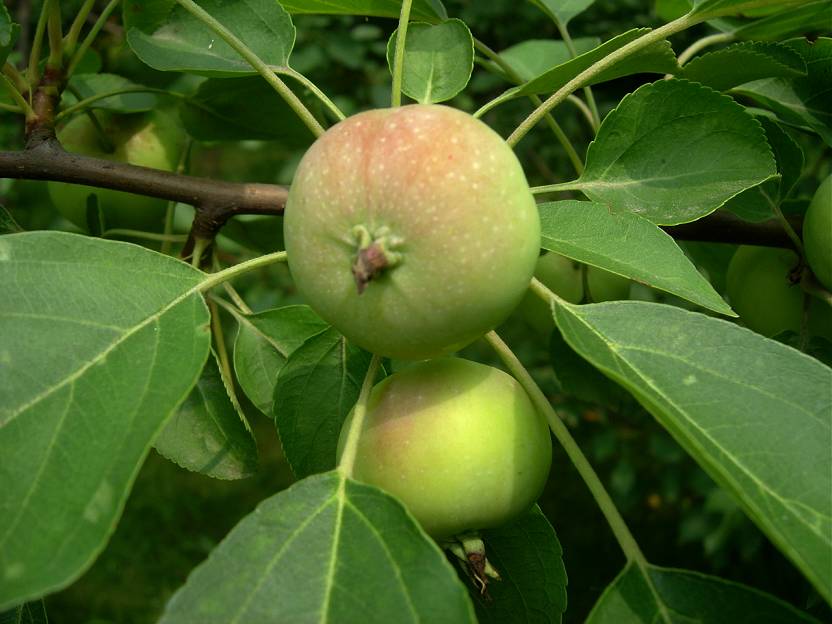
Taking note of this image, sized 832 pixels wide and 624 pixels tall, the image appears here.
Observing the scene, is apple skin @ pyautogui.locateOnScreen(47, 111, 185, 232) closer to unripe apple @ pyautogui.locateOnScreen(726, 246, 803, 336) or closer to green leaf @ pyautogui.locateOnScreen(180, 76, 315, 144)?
green leaf @ pyautogui.locateOnScreen(180, 76, 315, 144)

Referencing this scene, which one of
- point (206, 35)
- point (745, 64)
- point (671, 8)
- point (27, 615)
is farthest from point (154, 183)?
point (671, 8)

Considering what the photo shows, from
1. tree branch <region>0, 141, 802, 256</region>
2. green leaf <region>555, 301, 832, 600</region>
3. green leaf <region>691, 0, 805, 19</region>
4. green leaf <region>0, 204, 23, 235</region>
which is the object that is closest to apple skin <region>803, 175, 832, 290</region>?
green leaf <region>691, 0, 805, 19</region>

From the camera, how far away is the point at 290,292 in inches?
119

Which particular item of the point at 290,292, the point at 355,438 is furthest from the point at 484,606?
the point at 290,292

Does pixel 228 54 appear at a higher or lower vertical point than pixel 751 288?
higher

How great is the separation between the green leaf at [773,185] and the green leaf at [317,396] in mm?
557

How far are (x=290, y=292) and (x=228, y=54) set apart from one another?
6.19ft

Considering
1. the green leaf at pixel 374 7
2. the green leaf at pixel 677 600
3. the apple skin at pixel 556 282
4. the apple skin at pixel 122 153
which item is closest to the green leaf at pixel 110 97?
the apple skin at pixel 122 153

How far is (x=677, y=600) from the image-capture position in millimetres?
822

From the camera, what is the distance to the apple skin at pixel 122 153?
4.70 ft

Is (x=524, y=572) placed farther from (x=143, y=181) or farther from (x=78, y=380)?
(x=143, y=181)

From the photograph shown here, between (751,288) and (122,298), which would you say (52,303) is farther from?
(751,288)

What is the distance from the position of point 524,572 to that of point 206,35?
2.65 feet

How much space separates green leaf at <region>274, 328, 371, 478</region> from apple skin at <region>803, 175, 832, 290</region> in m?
0.58
